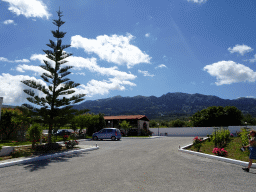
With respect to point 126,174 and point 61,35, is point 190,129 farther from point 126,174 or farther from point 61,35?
point 126,174

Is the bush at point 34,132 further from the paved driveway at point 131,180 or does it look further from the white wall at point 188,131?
the white wall at point 188,131

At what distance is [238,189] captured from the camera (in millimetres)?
5254

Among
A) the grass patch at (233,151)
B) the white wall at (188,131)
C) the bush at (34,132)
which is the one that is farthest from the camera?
the white wall at (188,131)

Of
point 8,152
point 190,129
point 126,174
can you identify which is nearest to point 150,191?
point 126,174

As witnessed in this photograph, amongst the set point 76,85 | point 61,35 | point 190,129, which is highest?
point 61,35

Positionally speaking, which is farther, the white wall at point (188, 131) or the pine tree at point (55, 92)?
the white wall at point (188, 131)

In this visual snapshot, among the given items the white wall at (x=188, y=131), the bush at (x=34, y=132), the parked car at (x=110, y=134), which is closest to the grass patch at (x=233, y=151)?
the bush at (x=34, y=132)

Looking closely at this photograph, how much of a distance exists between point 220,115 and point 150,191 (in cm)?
5515

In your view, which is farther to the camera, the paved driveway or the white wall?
the white wall

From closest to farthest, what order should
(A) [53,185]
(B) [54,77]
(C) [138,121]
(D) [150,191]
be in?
(D) [150,191] < (A) [53,185] < (B) [54,77] < (C) [138,121]

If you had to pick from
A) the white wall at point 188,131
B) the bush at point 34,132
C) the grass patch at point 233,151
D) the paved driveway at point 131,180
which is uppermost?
the bush at point 34,132

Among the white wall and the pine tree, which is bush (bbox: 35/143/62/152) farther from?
the white wall

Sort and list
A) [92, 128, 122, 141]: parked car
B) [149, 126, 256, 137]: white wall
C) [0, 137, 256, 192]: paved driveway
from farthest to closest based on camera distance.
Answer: [149, 126, 256, 137]: white wall < [92, 128, 122, 141]: parked car < [0, 137, 256, 192]: paved driveway

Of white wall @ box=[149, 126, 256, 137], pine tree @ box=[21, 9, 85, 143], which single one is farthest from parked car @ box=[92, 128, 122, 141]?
white wall @ box=[149, 126, 256, 137]
